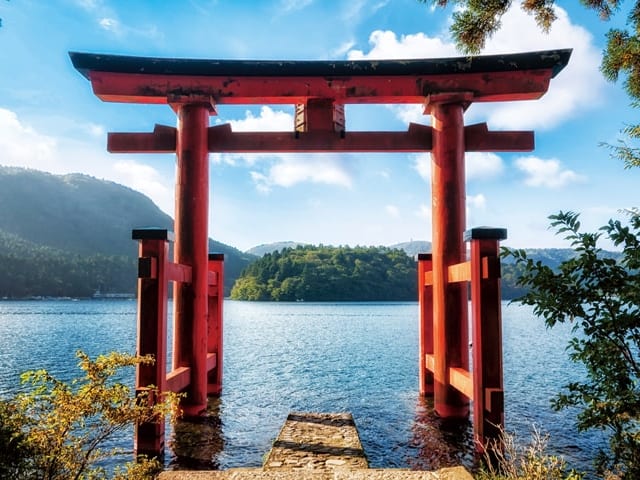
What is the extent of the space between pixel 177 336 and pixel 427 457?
3943 millimetres

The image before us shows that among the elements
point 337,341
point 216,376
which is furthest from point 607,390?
point 337,341

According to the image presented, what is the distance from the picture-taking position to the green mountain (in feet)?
290

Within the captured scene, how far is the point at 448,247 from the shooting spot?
25.1 feet

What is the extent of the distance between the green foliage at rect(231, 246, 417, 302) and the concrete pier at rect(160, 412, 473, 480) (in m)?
80.6

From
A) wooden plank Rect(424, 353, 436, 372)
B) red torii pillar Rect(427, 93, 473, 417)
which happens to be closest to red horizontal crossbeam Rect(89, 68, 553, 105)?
red torii pillar Rect(427, 93, 473, 417)

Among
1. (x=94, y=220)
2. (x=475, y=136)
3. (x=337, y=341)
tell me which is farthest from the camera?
(x=94, y=220)

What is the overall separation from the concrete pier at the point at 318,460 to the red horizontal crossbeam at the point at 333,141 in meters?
4.09

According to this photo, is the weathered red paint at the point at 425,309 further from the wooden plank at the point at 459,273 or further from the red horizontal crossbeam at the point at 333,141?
the red horizontal crossbeam at the point at 333,141

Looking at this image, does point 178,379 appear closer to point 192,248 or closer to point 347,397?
point 192,248

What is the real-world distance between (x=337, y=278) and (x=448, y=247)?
265ft

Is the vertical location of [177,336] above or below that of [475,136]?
Result: below

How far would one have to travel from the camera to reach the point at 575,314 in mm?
3348

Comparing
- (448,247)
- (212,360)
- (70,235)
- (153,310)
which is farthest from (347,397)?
(70,235)

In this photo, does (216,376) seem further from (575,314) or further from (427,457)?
(575,314)
